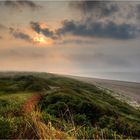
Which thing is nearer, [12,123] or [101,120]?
[12,123]

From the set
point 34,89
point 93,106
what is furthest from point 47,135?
point 34,89

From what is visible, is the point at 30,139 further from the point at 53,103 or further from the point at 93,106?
the point at 93,106

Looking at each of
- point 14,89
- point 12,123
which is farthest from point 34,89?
point 12,123

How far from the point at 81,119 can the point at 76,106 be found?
8882 mm

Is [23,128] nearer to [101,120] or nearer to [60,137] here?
[60,137]

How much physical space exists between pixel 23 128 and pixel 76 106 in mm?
25623

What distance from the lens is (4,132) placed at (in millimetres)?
14039

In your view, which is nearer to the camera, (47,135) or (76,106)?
(47,135)

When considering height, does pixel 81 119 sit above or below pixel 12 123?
below

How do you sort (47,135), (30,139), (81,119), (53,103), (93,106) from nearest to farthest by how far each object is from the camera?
1. (47,135)
2. (30,139)
3. (81,119)
4. (53,103)
5. (93,106)

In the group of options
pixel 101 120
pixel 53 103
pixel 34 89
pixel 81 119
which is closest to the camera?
pixel 81 119

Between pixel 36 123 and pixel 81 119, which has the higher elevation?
pixel 36 123

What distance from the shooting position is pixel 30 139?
505 inches

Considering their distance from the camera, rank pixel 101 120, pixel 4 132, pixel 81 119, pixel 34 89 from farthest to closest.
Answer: pixel 34 89 < pixel 101 120 < pixel 81 119 < pixel 4 132
